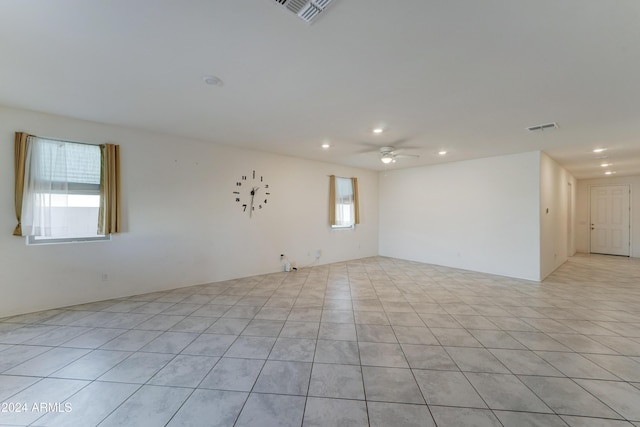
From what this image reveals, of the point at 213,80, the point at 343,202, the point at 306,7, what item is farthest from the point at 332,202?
the point at 306,7

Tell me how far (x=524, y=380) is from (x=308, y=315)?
2.25m

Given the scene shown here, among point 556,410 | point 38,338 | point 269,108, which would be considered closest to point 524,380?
point 556,410

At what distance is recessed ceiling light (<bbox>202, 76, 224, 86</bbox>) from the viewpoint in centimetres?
247

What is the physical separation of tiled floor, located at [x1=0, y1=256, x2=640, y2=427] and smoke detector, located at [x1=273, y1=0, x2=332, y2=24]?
2.69m

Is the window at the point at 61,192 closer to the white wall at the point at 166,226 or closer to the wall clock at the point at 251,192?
the white wall at the point at 166,226

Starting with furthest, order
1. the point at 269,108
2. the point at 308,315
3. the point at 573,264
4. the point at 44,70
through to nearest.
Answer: the point at 573,264
the point at 308,315
the point at 269,108
the point at 44,70

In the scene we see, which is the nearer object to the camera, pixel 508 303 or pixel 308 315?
pixel 308 315

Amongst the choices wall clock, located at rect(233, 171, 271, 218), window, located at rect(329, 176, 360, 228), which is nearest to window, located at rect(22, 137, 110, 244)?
wall clock, located at rect(233, 171, 271, 218)

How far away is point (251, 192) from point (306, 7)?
13.2ft

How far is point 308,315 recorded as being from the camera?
11.0 ft

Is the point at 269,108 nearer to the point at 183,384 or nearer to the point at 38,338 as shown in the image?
the point at 183,384

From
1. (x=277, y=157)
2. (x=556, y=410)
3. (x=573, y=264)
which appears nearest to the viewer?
(x=556, y=410)

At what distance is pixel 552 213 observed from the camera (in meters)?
5.73

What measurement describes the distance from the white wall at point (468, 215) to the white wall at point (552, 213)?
0.78ft
